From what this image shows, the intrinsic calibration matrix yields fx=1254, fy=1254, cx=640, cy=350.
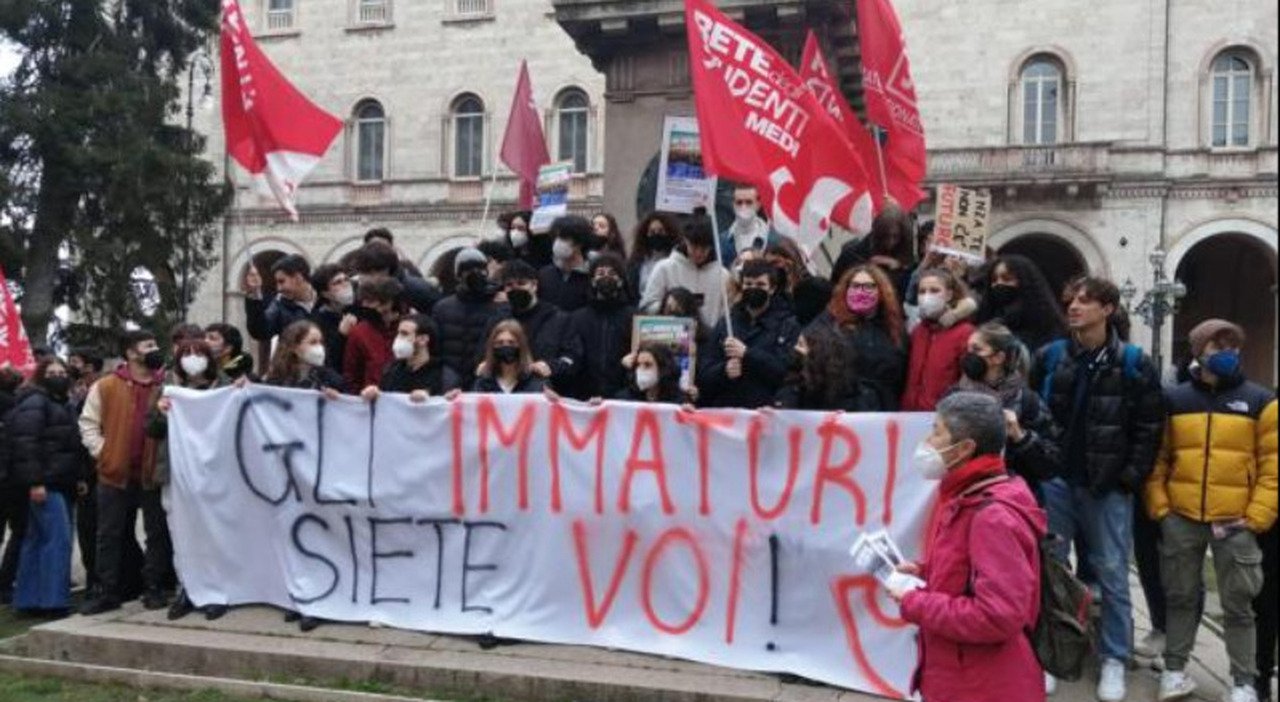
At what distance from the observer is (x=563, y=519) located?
21.7ft

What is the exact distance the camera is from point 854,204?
7.85 m

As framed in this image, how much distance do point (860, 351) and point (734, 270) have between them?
→ 3.30 ft

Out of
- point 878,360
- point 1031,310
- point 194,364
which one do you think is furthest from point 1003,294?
point 194,364

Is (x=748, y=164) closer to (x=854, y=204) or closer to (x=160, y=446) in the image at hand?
(x=854, y=204)

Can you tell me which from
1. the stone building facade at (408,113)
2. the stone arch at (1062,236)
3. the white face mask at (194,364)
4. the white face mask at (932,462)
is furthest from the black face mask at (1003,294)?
the stone building facade at (408,113)

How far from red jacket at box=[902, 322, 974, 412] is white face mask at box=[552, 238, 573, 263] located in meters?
2.41

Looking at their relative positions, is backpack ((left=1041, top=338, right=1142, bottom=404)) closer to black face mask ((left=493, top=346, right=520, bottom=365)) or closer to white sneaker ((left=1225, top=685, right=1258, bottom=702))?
white sneaker ((left=1225, top=685, right=1258, bottom=702))

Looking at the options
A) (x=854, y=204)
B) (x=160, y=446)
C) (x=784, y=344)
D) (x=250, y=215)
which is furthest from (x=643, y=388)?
(x=250, y=215)

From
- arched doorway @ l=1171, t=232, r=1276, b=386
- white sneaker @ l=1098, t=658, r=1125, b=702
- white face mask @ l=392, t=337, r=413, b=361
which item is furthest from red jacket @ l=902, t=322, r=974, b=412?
arched doorway @ l=1171, t=232, r=1276, b=386

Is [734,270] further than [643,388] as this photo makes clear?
Yes

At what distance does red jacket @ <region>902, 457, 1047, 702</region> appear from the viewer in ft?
11.9

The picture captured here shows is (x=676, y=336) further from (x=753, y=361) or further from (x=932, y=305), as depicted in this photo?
(x=932, y=305)

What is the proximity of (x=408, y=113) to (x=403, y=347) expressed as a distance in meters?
32.5

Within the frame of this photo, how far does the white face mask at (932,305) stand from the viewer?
20.5 feet
